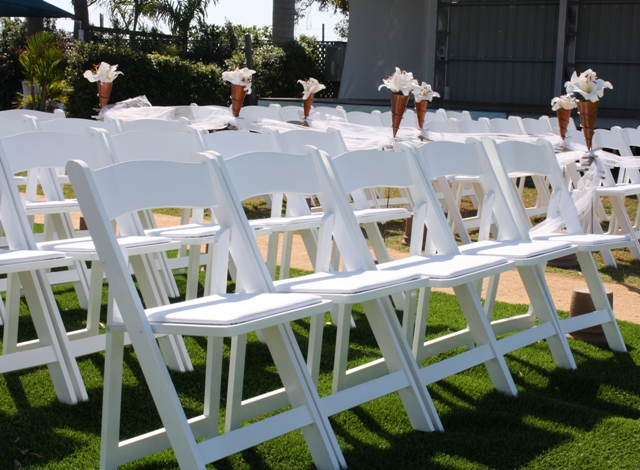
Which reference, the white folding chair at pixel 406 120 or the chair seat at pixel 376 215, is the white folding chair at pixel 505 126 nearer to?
the white folding chair at pixel 406 120

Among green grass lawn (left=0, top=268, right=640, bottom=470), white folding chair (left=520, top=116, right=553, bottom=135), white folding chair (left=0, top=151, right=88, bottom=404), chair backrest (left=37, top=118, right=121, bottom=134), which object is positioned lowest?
green grass lawn (left=0, top=268, right=640, bottom=470)

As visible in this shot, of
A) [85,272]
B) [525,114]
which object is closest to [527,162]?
[85,272]

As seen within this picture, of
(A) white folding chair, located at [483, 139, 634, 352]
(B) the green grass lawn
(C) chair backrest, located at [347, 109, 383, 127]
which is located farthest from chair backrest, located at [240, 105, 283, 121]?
(B) the green grass lawn

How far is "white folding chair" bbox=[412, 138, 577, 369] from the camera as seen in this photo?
390 cm

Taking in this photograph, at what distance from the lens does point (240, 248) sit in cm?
304

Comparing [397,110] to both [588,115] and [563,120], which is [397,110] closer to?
[563,120]

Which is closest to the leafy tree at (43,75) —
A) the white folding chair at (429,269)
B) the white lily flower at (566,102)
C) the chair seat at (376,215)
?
the white lily flower at (566,102)

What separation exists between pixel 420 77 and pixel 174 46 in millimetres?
6362

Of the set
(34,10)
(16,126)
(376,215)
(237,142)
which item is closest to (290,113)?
(237,142)

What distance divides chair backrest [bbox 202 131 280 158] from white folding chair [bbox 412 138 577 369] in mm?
1123

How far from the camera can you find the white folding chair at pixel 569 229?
4277mm

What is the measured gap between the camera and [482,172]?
170 inches

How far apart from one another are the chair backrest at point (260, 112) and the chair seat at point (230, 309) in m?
5.35

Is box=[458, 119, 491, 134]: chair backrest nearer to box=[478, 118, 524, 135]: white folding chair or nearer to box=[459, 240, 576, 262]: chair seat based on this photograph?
box=[478, 118, 524, 135]: white folding chair
